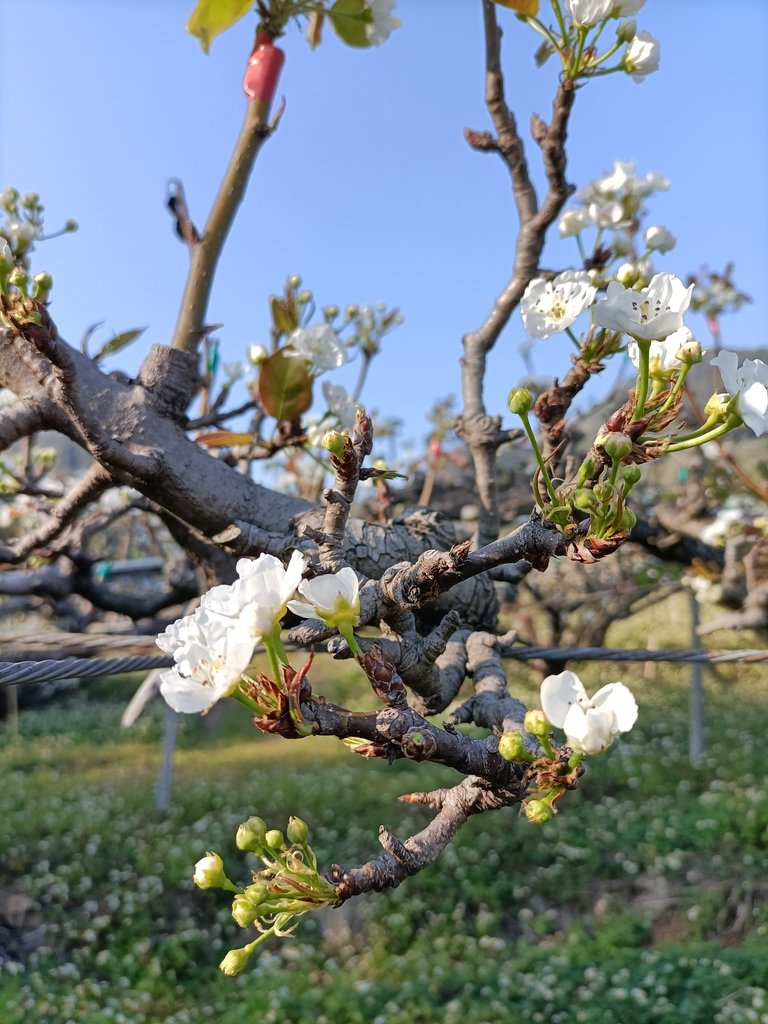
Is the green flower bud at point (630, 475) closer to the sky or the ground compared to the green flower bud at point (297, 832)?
closer to the sky

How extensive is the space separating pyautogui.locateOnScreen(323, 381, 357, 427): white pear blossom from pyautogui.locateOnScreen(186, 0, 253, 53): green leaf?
660 millimetres

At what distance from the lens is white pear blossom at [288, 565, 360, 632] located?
67 cm

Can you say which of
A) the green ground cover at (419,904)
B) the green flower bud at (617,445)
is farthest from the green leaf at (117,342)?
the green ground cover at (419,904)

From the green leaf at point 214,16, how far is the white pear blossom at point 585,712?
A: 4.11 feet

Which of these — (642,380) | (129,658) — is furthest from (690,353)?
(129,658)

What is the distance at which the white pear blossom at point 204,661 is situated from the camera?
1.99ft

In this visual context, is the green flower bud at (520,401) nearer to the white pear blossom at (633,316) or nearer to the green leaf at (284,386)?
the white pear blossom at (633,316)

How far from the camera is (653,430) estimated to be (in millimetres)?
782

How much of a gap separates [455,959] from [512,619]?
4.89 metres

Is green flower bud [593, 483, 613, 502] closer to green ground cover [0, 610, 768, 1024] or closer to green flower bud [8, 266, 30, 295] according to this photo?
green flower bud [8, 266, 30, 295]

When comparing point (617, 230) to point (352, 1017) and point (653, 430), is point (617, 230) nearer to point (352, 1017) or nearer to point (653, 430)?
point (653, 430)

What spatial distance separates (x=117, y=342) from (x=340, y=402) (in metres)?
0.47

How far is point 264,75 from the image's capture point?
1.30 m

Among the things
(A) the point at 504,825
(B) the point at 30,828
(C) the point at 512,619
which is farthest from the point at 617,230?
(C) the point at 512,619
